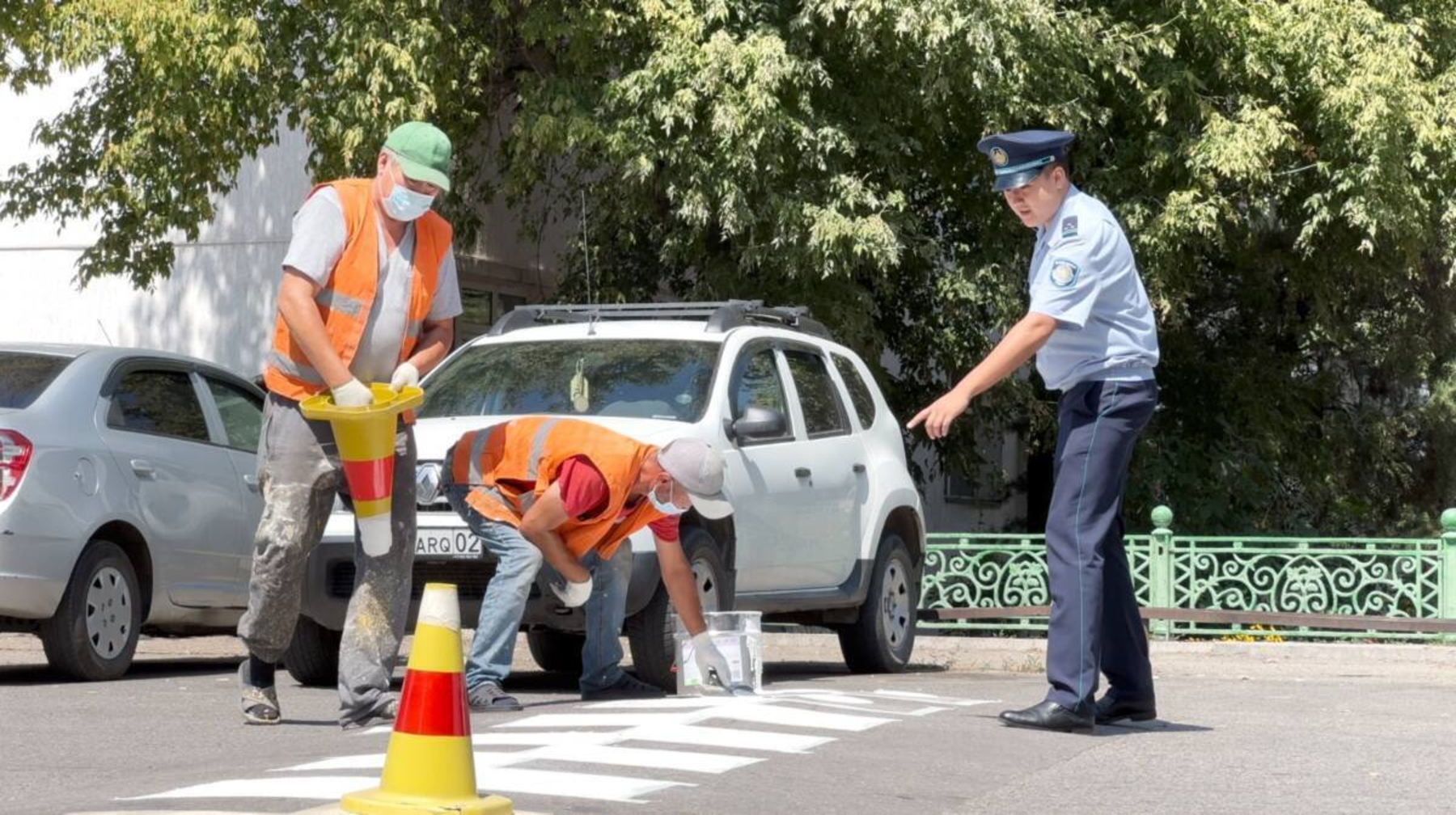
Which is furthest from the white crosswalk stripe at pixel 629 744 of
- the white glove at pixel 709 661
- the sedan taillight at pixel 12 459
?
the sedan taillight at pixel 12 459

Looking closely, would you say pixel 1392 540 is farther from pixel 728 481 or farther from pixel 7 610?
pixel 7 610

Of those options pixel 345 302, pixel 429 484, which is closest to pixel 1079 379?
pixel 345 302

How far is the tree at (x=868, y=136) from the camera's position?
635 inches

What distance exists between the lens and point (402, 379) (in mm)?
7547

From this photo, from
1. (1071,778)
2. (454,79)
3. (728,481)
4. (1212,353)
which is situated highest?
(454,79)

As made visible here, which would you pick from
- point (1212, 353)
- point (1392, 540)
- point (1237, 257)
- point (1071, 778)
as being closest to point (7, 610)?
point (1071, 778)

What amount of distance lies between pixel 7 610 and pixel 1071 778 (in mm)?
5076

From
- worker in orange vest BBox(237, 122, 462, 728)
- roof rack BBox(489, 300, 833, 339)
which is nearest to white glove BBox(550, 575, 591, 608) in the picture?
worker in orange vest BBox(237, 122, 462, 728)

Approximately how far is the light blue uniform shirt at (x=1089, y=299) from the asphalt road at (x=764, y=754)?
4.14 feet

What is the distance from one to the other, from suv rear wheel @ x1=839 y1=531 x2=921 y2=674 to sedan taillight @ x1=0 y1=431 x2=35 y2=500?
418cm

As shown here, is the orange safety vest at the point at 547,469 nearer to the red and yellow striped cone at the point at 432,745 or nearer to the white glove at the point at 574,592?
the white glove at the point at 574,592

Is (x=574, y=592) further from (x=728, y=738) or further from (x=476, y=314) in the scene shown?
(x=476, y=314)

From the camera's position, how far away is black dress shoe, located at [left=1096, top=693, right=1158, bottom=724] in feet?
26.7

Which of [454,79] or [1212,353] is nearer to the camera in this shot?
[454,79]
